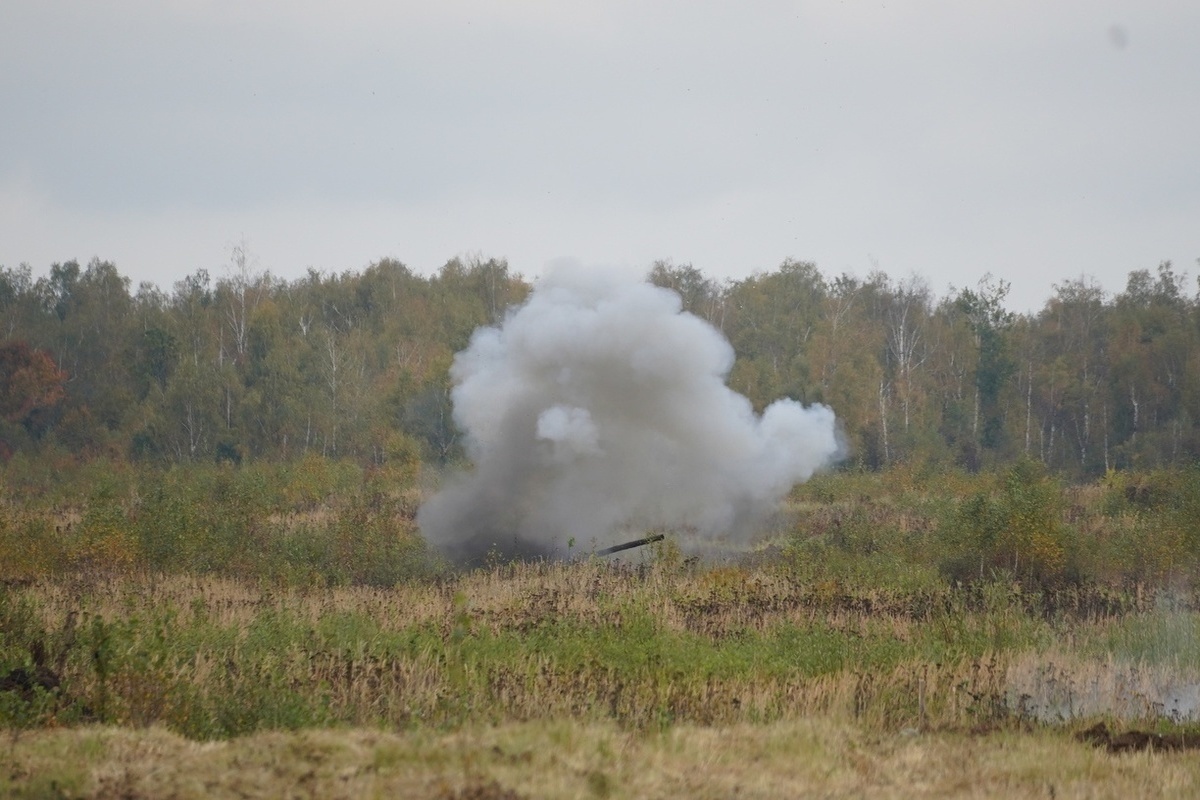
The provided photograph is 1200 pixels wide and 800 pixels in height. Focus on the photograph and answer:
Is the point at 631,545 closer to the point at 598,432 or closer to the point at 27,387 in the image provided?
the point at 598,432

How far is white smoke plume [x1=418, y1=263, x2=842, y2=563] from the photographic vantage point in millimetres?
25781

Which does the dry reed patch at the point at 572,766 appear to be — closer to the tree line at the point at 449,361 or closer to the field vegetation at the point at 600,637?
the field vegetation at the point at 600,637

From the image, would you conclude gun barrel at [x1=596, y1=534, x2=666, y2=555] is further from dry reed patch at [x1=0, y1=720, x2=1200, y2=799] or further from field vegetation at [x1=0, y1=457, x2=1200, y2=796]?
dry reed patch at [x1=0, y1=720, x2=1200, y2=799]

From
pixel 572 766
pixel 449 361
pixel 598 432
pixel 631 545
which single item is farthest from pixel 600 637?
pixel 449 361

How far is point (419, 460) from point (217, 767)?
3841 cm

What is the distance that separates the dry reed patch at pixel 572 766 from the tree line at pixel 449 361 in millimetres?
37647

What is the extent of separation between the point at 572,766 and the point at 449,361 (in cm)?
4357

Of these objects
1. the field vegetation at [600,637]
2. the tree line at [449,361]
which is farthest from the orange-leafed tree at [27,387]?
the field vegetation at [600,637]

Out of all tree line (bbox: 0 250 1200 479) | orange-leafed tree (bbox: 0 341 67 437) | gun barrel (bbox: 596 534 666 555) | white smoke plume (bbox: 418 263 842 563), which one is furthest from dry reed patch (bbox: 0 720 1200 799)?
orange-leafed tree (bbox: 0 341 67 437)

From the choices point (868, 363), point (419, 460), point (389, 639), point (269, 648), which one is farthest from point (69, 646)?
point (868, 363)

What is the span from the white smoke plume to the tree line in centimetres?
2063

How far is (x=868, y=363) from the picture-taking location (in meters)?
63.9

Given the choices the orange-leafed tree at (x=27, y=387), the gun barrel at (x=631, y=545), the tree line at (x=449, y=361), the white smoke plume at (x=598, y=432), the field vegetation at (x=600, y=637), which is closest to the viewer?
the field vegetation at (x=600, y=637)

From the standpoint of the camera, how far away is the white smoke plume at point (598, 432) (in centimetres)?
2578
